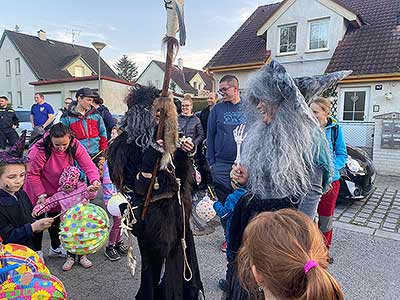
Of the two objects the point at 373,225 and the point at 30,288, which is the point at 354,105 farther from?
the point at 30,288

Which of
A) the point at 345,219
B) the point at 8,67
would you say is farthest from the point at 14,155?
the point at 8,67

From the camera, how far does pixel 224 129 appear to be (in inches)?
147

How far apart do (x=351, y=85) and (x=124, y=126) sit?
11664 mm

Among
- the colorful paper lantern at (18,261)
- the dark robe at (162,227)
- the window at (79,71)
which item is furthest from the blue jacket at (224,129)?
the window at (79,71)

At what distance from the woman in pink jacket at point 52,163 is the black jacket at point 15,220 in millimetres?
671

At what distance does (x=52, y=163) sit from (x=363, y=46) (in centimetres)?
1273

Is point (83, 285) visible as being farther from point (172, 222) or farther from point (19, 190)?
point (172, 222)

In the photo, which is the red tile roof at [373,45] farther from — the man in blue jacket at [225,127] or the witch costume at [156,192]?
the witch costume at [156,192]

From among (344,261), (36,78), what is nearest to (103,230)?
(344,261)

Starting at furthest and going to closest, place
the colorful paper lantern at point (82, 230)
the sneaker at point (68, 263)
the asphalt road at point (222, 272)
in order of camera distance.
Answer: the sneaker at point (68, 263) < the asphalt road at point (222, 272) < the colorful paper lantern at point (82, 230)

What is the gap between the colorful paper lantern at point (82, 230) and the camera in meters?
2.50

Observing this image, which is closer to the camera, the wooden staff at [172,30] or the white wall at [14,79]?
the wooden staff at [172,30]

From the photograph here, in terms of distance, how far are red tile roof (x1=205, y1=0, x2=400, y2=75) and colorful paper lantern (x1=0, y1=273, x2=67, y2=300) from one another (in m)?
12.3

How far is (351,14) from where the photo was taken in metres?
12.5
